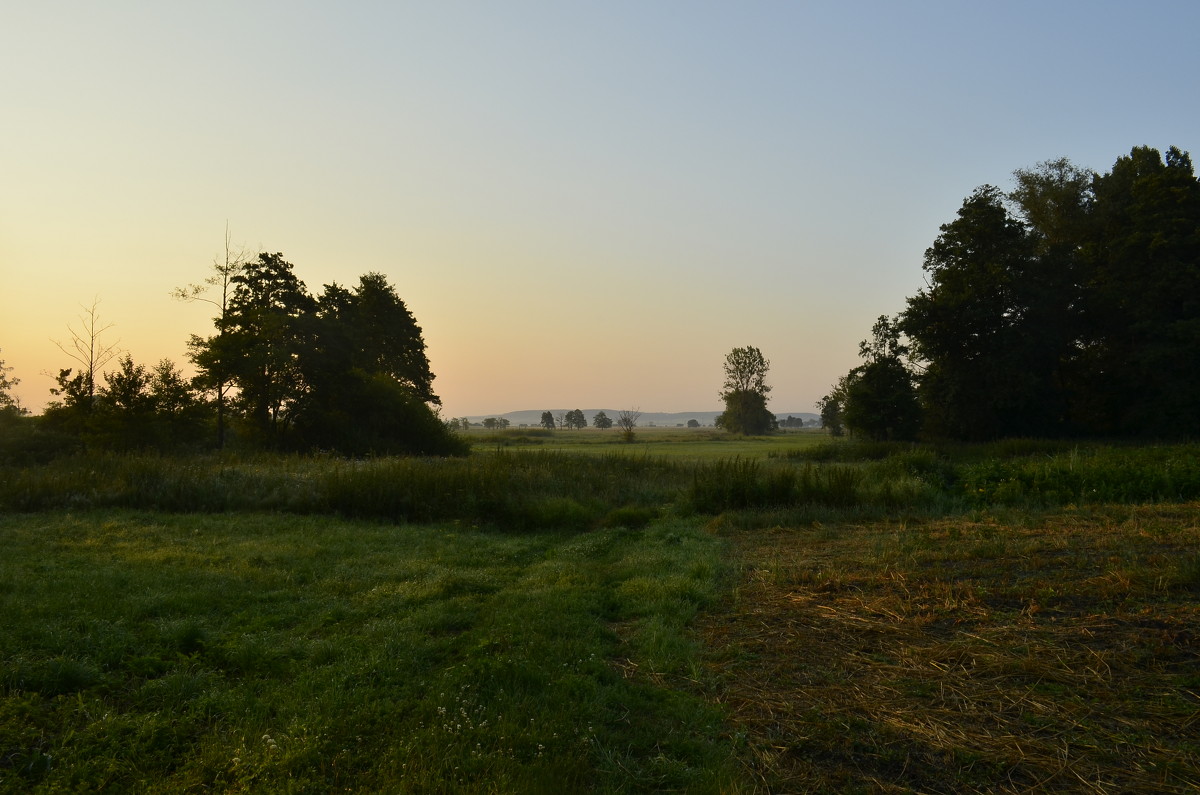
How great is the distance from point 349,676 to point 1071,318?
3734 centimetres

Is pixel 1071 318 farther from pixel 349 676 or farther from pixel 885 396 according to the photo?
pixel 349 676

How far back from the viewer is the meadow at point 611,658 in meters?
3.36

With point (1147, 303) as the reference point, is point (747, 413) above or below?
below

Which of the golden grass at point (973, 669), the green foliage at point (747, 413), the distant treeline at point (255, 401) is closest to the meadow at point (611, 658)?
the golden grass at point (973, 669)

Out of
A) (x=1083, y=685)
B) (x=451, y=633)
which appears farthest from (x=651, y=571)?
(x=1083, y=685)

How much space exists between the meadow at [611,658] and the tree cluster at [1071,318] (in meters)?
22.2

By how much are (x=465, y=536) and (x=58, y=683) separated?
7247 millimetres

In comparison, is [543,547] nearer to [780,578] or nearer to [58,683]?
[780,578]

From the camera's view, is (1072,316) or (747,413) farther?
(747,413)

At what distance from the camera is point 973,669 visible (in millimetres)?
4484

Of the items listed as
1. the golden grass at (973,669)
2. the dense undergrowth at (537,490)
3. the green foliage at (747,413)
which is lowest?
the golden grass at (973,669)

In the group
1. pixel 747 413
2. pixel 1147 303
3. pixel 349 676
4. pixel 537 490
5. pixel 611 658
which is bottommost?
pixel 611 658

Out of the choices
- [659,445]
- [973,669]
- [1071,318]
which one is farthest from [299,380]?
[1071,318]

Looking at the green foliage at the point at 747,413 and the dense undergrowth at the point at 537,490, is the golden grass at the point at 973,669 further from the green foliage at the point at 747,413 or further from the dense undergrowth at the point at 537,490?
the green foliage at the point at 747,413
